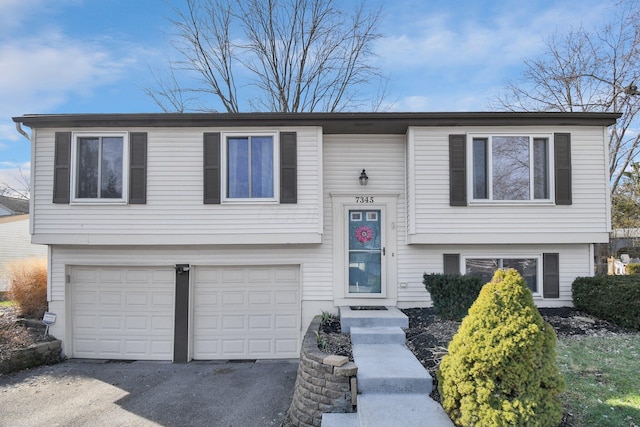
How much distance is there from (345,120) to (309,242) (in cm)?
246

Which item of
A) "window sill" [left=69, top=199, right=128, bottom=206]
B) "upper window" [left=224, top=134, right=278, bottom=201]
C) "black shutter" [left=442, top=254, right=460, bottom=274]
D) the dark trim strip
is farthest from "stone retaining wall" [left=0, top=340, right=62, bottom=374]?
"black shutter" [left=442, top=254, right=460, bottom=274]

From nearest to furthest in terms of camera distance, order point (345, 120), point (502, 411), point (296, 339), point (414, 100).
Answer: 1. point (502, 411)
2. point (345, 120)
3. point (296, 339)
4. point (414, 100)

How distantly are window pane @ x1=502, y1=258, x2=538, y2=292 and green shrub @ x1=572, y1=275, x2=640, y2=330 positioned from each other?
2.41 feet

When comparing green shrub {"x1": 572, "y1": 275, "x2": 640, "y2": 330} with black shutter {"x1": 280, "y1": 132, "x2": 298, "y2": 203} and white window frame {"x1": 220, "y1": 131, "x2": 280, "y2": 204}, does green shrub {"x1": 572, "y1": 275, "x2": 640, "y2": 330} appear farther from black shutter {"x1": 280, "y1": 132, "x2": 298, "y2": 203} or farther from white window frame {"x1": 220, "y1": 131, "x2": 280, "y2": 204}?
white window frame {"x1": 220, "y1": 131, "x2": 280, "y2": 204}

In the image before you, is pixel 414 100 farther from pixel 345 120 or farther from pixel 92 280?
pixel 92 280

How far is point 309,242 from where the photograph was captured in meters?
6.89

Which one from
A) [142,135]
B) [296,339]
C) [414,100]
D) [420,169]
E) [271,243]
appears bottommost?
[296,339]

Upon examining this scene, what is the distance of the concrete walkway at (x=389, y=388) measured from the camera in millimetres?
3471

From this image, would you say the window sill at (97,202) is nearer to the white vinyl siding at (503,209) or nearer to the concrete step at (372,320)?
the concrete step at (372,320)

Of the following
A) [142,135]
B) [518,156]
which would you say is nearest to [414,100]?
[518,156]

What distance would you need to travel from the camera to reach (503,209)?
6910 millimetres

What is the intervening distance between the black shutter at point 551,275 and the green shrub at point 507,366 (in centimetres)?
461

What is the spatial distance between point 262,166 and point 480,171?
4.32 meters

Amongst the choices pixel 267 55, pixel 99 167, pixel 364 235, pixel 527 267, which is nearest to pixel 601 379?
pixel 527 267
